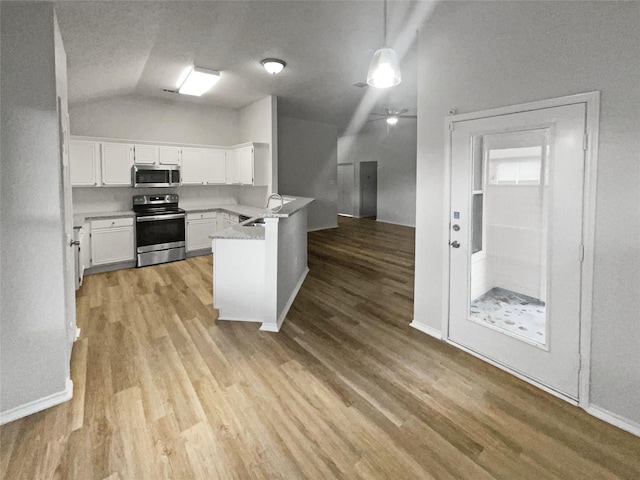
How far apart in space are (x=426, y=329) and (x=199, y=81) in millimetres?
4467

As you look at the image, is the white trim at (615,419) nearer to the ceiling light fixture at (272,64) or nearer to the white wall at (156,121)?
the ceiling light fixture at (272,64)

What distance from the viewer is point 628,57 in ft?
6.16

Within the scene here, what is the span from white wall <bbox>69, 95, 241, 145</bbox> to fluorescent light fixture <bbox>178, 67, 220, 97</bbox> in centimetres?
92

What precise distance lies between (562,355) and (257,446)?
2.05m

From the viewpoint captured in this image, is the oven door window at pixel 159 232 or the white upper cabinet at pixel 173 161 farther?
the oven door window at pixel 159 232

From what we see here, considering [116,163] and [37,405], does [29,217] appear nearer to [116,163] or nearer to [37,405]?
[37,405]

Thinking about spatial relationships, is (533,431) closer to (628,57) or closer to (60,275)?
(628,57)

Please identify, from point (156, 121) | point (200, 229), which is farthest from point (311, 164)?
point (156, 121)

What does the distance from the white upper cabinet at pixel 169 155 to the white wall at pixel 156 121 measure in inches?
22.9

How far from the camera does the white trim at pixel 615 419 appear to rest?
1.96 meters

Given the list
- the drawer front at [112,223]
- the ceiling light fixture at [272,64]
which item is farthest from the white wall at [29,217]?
the drawer front at [112,223]

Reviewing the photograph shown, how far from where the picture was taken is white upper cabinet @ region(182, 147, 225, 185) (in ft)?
19.8

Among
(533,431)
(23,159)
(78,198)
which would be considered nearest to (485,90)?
(533,431)

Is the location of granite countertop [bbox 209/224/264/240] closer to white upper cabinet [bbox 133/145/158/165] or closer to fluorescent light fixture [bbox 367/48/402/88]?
fluorescent light fixture [bbox 367/48/402/88]
